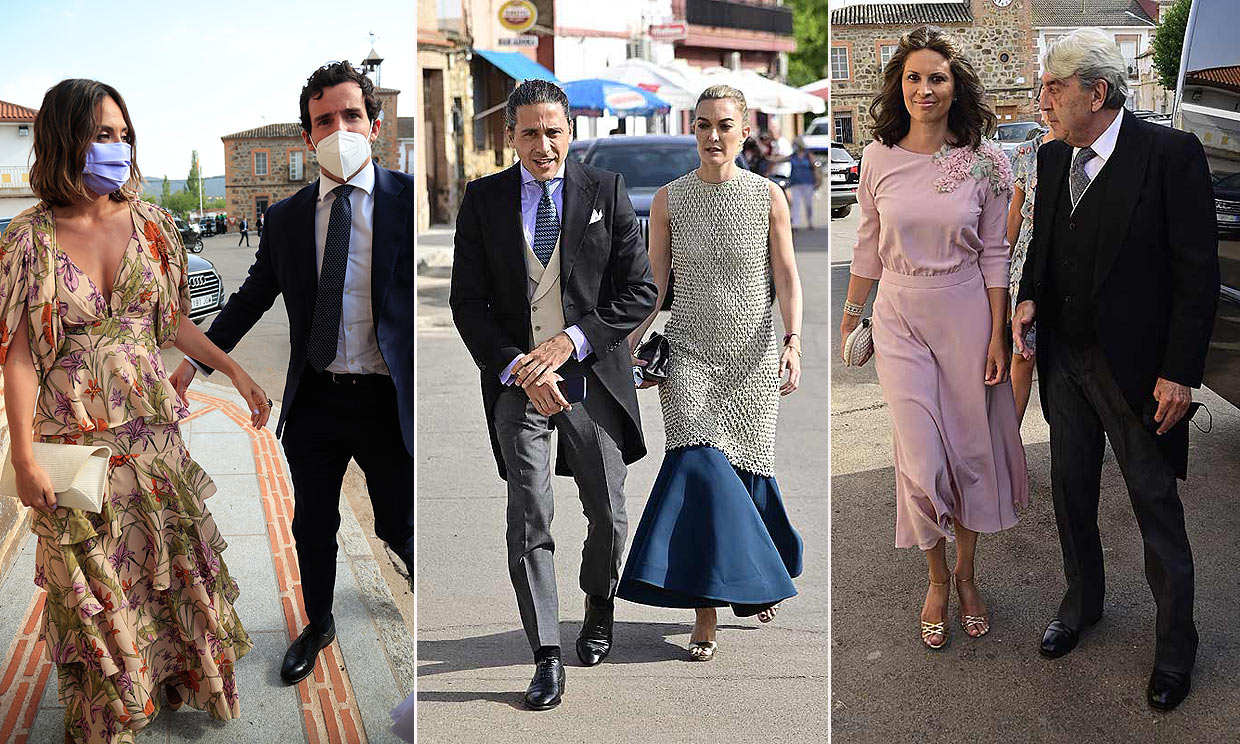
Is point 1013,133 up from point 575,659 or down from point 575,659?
up

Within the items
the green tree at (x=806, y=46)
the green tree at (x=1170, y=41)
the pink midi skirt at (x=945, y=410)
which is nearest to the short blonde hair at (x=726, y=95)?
the pink midi skirt at (x=945, y=410)

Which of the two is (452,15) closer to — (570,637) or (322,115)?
(322,115)

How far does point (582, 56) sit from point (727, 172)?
1.62 m

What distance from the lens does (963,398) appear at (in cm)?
313

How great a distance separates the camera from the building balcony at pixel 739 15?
454 centimetres

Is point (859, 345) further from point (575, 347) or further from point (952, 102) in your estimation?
point (575, 347)

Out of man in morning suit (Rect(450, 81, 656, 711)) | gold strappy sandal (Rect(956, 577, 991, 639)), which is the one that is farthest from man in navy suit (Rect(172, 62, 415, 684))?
gold strappy sandal (Rect(956, 577, 991, 639))

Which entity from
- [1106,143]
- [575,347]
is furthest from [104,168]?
[1106,143]

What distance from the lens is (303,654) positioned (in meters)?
2.91

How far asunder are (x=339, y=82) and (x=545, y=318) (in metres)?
0.71

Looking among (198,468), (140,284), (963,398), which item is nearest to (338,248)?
(140,284)

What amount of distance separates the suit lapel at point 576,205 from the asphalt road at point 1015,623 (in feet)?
2.90

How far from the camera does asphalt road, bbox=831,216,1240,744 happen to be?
2891 mm

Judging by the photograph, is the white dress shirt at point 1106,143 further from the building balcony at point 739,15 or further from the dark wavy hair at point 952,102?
the building balcony at point 739,15
